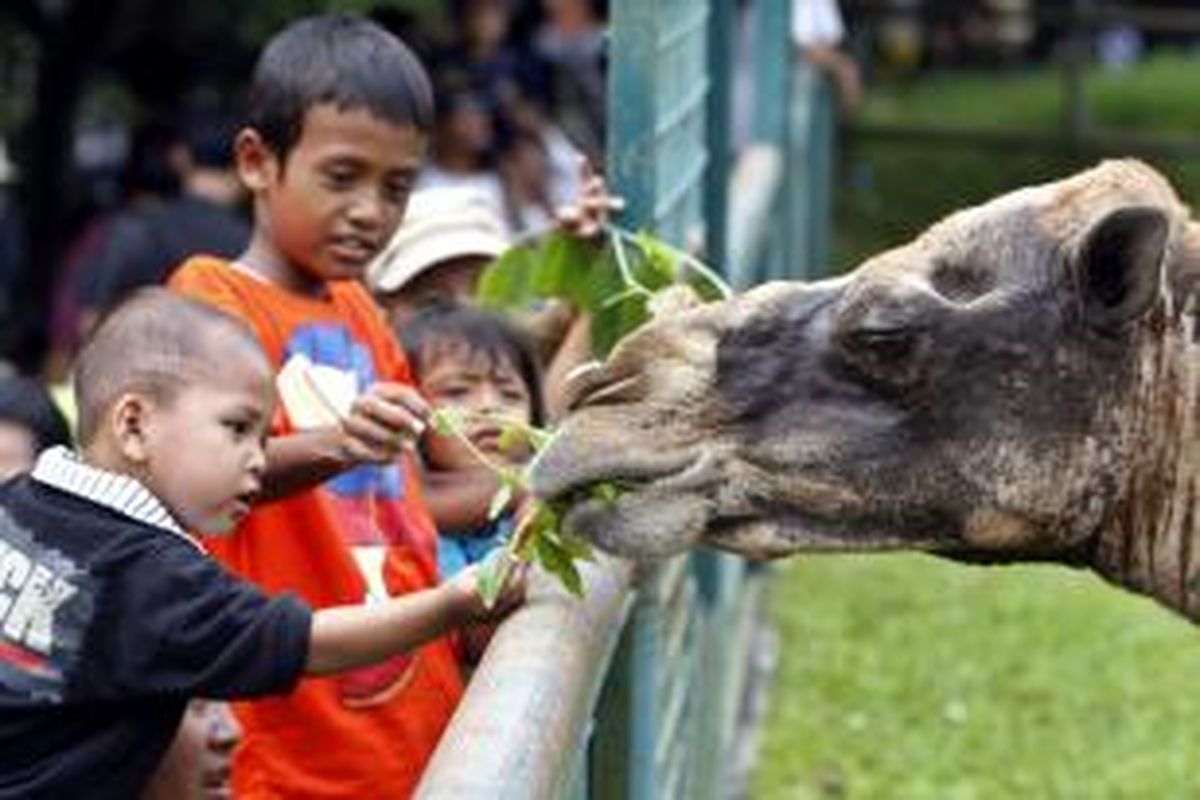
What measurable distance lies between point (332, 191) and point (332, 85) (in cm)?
15

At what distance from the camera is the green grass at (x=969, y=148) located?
18.8 metres

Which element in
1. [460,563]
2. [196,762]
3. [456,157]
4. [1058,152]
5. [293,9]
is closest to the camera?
[196,762]

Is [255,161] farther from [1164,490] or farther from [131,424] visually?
[1164,490]

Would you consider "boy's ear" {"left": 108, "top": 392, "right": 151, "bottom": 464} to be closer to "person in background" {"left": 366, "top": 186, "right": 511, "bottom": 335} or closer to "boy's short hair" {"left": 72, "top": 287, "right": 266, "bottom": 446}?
"boy's short hair" {"left": 72, "top": 287, "right": 266, "bottom": 446}

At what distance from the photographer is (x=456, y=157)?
9977 millimetres

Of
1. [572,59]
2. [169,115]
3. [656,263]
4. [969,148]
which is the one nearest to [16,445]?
[656,263]

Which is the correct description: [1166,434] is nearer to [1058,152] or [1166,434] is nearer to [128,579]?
[128,579]

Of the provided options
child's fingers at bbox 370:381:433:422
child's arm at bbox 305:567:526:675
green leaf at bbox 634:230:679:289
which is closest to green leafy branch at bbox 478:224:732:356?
green leaf at bbox 634:230:679:289

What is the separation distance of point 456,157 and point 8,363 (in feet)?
7.33

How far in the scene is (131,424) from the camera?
11.1ft

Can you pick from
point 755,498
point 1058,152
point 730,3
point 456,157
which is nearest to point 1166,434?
point 755,498

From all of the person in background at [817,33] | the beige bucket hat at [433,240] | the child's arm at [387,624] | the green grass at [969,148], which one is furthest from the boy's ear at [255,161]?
the green grass at [969,148]

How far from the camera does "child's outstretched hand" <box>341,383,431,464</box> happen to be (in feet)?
11.4

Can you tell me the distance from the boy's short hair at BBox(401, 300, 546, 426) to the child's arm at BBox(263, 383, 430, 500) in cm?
75
